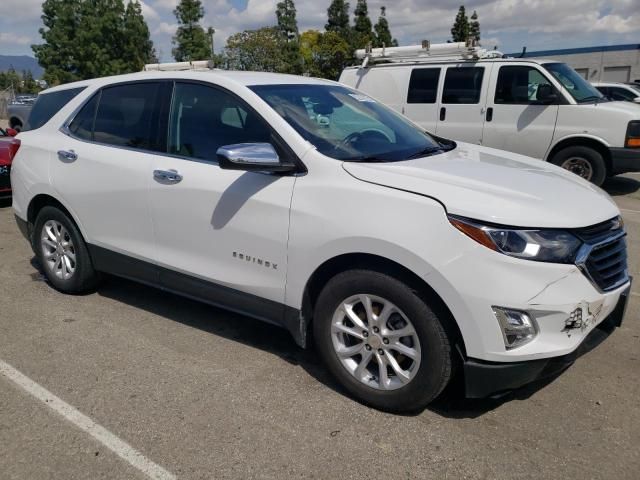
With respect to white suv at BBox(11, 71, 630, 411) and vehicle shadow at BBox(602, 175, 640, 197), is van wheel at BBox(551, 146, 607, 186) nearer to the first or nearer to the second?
vehicle shadow at BBox(602, 175, 640, 197)

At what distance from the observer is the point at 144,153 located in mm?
3932

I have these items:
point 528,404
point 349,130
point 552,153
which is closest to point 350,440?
point 528,404

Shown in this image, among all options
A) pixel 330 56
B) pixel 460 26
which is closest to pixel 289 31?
pixel 330 56

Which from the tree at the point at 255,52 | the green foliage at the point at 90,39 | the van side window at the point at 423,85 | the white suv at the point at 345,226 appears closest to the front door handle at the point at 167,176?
the white suv at the point at 345,226

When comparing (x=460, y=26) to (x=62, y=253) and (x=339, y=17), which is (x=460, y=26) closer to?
(x=339, y=17)

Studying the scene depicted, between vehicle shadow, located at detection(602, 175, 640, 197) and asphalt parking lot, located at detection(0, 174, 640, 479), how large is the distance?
5.86 m

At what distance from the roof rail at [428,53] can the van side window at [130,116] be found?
6.45m

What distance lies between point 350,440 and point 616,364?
1.87 meters

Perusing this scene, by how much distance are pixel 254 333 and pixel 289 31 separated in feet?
153

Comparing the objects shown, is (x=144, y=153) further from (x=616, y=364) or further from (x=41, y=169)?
(x=616, y=364)

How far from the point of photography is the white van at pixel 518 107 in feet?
27.2

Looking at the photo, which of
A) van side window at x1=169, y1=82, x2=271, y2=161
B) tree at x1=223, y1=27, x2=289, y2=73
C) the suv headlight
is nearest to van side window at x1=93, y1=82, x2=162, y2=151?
van side window at x1=169, y1=82, x2=271, y2=161

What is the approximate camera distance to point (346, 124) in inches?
143

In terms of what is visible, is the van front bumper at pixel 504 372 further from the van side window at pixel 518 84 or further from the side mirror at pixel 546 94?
the van side window at pixel 518 84
